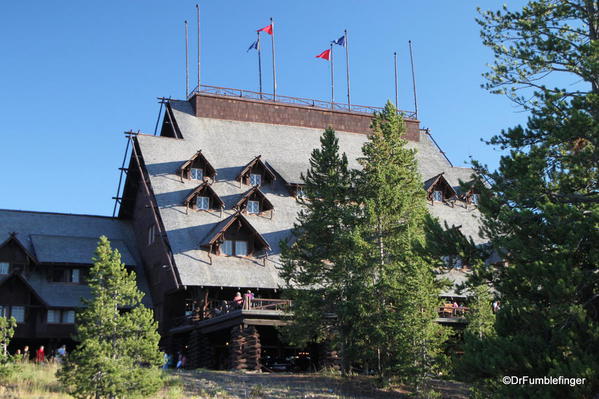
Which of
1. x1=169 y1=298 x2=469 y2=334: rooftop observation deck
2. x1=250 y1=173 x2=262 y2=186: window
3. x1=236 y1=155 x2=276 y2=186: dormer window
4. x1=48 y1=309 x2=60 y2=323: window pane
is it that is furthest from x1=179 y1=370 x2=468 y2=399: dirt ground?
x1=250 y1=173 x2=262 y2=186: window

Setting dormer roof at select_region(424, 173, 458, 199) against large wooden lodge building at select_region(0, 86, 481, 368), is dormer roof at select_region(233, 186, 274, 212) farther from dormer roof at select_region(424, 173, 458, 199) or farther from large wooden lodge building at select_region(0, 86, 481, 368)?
dormer roof at select_region(424, 173, 458, 199)

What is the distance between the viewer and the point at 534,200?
21297 mm

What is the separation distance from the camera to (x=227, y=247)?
42938 millimetres

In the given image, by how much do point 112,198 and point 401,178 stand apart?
25133mm

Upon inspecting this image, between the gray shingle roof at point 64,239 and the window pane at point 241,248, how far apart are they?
6.00 meters

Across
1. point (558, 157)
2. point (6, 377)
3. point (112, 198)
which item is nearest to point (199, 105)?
point (112, 198)

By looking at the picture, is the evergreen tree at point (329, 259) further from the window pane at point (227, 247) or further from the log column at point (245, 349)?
the window pane at point (227, 247)

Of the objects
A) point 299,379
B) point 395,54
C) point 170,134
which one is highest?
point 395,54

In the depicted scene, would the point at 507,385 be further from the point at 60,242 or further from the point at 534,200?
the point at 60,242

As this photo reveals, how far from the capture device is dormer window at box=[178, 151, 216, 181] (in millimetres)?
46750

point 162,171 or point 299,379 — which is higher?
point 162,171

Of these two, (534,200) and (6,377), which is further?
(6,377)

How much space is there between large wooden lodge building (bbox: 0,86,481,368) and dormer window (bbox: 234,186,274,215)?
0.08 meters

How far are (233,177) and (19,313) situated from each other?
14.6 metres
